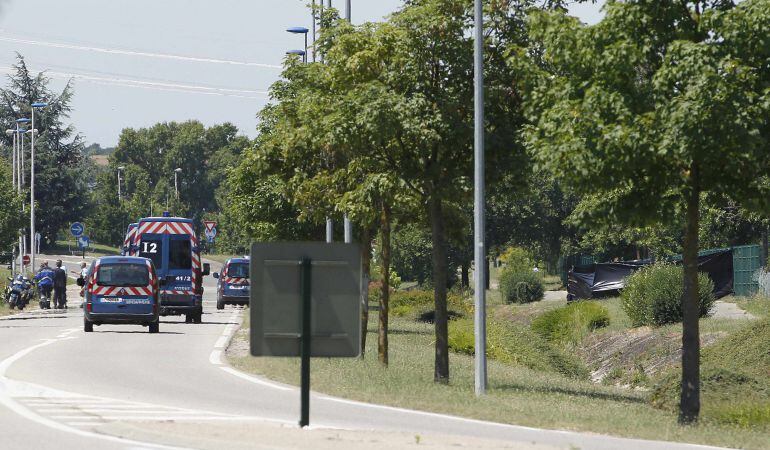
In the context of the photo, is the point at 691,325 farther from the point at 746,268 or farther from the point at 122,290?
the point at 746,268

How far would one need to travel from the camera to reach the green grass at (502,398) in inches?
617

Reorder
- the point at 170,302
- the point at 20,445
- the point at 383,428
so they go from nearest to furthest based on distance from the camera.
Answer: the point at 20,445
the point at 383,428
the point at 170,302

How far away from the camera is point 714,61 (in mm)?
16312

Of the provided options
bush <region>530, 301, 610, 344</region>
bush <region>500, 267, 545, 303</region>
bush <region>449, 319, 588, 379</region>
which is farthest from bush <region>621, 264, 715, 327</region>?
bush <region>500, 267, 545, 303</region>

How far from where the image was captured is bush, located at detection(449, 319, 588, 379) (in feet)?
111

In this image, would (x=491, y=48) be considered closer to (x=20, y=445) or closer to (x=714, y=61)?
(x=714, y=61)

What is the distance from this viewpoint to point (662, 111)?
652 inches

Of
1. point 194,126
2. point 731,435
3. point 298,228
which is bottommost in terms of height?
point 731,435

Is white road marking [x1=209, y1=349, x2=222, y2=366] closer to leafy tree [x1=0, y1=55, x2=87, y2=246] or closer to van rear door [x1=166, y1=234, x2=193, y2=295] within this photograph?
van rear door [x1=166, y1=234, x2=193, y2=295]

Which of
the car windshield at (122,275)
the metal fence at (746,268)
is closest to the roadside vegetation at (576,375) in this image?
the car windshield at (122,275)

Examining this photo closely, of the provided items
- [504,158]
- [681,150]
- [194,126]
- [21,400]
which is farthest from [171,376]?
[194,126]

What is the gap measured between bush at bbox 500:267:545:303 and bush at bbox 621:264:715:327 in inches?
995

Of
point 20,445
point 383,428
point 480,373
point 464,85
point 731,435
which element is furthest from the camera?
point 464,85

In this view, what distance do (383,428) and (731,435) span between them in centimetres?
395
